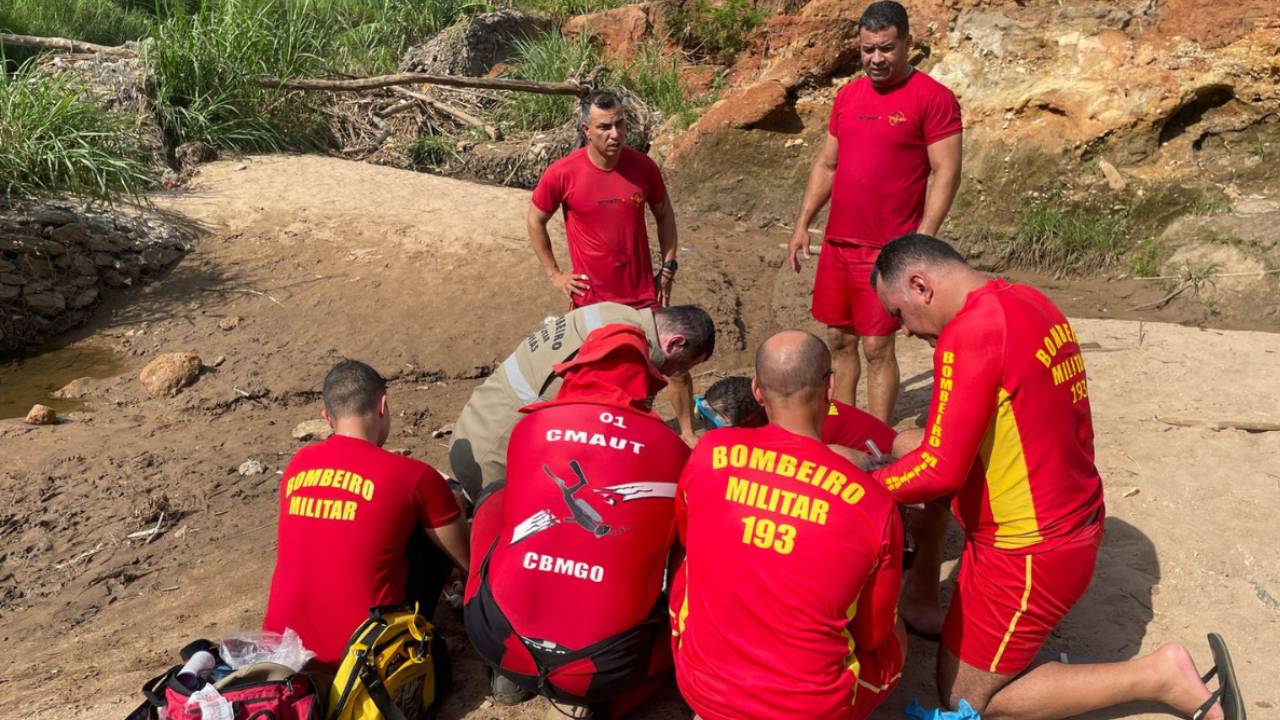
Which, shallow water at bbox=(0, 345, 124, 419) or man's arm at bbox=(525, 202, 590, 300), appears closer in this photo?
man's arm at bbox=(525, 202, 590, 300)

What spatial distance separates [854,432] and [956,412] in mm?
870

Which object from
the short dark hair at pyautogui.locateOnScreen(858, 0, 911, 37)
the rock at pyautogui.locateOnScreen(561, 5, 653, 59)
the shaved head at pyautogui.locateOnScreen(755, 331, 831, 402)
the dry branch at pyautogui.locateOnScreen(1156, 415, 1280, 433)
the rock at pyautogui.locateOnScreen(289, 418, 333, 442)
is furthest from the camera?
the rock at pyautogui.locateOnScreen(561, 5, 653, 59)

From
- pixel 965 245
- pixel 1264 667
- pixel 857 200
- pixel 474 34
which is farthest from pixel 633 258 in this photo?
pixel 474 34

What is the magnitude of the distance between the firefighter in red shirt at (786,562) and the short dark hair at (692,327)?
1.29 m

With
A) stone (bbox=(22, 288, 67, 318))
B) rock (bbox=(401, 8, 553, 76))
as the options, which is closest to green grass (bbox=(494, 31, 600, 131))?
rock (bbox=(401, 8, 553, 76))

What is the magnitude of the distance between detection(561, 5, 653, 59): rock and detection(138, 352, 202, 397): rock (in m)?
6.75

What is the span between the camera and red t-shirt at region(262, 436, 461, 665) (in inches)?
126

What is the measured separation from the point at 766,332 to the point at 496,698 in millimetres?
4386

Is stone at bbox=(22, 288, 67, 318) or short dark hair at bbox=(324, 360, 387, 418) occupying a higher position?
short dark hair at bbox=(324, 360, 387, 418)

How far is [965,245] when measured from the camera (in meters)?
8.19

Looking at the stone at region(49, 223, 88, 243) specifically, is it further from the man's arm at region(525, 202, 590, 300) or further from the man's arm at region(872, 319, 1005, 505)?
the man's arm at region(872, 319, 1005, 505)

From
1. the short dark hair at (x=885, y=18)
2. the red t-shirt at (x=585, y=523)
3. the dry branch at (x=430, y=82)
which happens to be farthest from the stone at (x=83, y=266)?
the short dark hair at (x=885, y=18)

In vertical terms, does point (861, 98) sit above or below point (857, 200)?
above

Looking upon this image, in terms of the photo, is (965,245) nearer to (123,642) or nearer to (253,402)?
(253,402)
